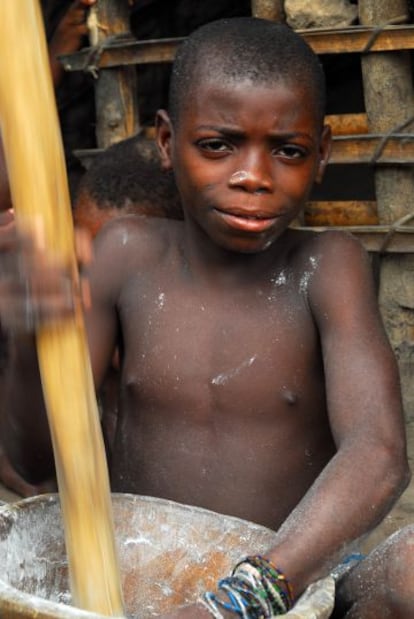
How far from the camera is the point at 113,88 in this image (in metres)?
4.11

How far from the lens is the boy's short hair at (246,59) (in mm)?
2285

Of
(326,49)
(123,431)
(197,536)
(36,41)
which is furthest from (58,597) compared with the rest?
(326,49)

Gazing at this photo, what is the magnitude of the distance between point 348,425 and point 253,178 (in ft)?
1.54

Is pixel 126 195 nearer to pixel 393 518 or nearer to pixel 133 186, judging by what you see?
pixel 133 186

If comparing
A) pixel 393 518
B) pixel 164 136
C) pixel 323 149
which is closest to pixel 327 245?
pixel 323 149

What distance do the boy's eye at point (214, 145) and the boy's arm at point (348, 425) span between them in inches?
11.4

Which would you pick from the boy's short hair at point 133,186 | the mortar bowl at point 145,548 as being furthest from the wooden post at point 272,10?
the mortar bowl at point 145,548

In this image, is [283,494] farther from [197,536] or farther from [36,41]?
[36,41]

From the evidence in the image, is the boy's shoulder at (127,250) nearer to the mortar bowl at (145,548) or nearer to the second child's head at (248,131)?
the second child's head at (248,131)

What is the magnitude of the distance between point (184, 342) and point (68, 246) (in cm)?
77

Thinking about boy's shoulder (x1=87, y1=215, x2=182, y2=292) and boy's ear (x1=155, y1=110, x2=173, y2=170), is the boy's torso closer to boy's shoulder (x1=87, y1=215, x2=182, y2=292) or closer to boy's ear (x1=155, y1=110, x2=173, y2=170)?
boy's shoulder (x1=87, y1=215, x2=182, y2=292)

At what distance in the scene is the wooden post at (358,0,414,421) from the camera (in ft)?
12.3

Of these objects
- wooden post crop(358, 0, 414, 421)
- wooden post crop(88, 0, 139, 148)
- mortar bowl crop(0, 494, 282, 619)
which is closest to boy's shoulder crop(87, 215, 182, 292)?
mortar bowl crop(0, 494, 282, 619)

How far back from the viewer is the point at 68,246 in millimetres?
1727
